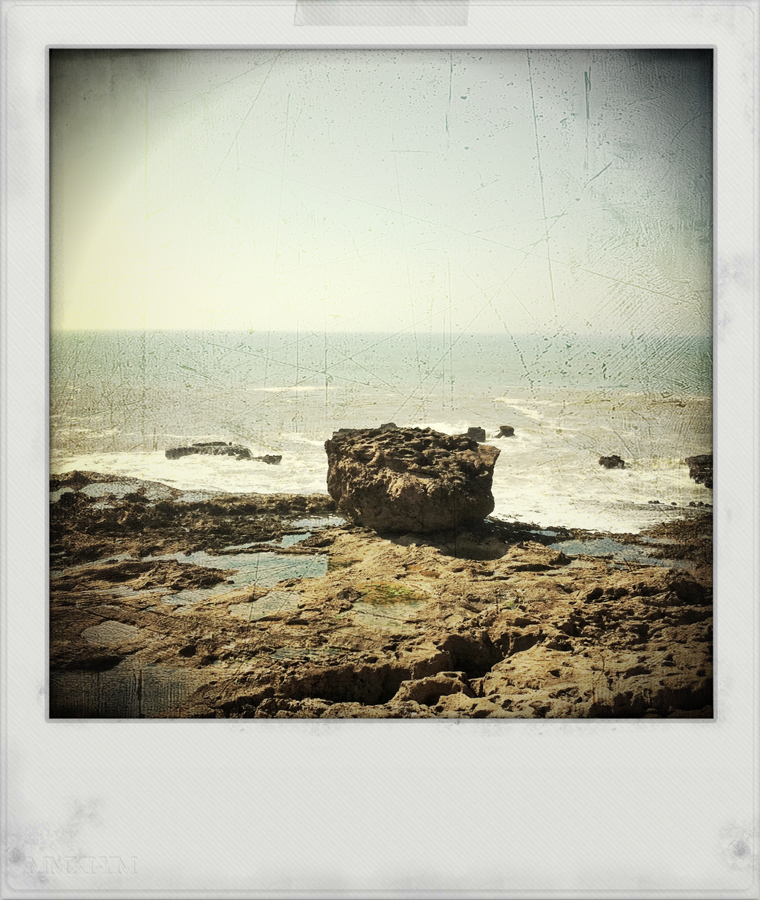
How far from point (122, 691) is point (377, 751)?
33.2 inches

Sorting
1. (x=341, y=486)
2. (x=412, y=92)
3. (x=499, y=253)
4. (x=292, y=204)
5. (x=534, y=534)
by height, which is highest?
(x=412, y=92)

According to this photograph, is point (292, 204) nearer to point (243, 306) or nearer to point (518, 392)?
point (243, 306)

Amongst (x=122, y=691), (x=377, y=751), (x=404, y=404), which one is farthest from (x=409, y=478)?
(x=122, y=691)

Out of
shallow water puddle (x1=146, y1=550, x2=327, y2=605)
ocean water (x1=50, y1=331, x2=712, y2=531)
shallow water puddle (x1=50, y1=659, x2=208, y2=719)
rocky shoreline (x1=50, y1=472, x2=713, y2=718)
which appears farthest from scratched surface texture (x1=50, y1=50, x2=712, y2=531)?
shallow water puddle (x1=50, y1=659, x2=208, y2=719)

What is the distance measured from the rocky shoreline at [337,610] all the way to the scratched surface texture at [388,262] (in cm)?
12

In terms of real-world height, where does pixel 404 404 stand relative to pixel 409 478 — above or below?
above

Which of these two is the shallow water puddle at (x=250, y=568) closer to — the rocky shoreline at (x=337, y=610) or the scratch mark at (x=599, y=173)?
the rocky shoreline at (x=337, y=610)

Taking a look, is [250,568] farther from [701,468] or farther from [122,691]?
[701,468]

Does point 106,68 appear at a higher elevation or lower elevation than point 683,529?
higher

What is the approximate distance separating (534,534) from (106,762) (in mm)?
1534

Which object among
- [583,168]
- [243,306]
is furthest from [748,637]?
[243,306]

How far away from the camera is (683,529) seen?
2.47 meters

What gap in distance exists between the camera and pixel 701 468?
2469 millimetres

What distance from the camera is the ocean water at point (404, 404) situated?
8.10 ft
